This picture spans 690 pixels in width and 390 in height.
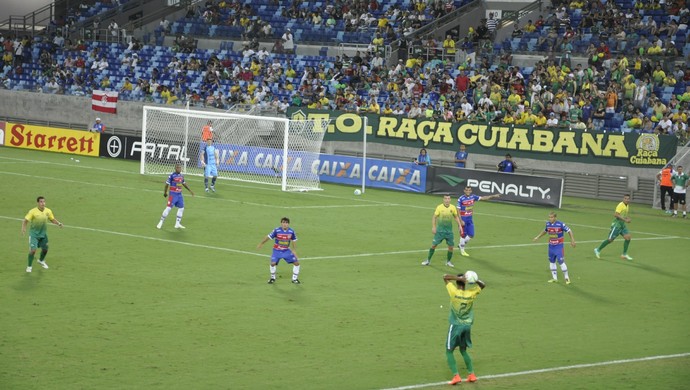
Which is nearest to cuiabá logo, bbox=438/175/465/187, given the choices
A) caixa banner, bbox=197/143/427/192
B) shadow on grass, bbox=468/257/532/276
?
caixa banner, bbox=197/143/427/192

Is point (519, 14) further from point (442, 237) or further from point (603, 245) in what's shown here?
point (442, 237)

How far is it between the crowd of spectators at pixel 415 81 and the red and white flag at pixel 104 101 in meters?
0.82

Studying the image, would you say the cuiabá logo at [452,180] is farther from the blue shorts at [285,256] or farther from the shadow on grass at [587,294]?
the blue shorts at [285,256]

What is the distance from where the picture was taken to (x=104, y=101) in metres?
58.8

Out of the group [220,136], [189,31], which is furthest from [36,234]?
[189,31]

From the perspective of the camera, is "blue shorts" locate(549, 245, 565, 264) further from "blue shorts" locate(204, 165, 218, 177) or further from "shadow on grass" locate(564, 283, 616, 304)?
"blue shorts" locate(204, 165, 218, 177)

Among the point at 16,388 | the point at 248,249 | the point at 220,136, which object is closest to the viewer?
the point at 16,388

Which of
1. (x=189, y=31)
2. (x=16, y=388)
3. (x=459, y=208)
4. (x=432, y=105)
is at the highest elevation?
(x=189, y=31)

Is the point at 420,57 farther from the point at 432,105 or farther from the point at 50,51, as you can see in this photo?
the point at 50,51

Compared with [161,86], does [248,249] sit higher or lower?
lower

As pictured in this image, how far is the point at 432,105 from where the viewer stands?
50281mm

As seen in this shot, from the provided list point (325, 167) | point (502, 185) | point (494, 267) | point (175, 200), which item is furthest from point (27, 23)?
point (494, 267)

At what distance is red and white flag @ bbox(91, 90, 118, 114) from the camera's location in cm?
5847

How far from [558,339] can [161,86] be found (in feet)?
137
